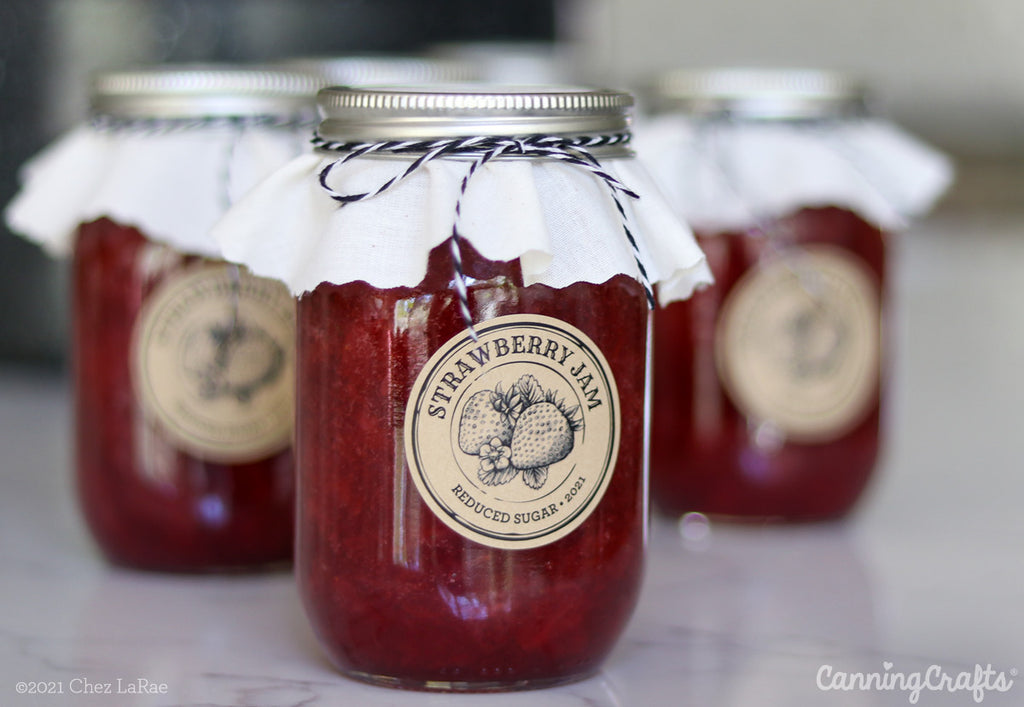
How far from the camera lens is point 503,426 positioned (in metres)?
0.69

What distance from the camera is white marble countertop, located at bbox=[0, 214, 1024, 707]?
0.75 metres

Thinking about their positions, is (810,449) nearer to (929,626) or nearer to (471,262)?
(929,626)

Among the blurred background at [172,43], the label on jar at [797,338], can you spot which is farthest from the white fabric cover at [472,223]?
the blurred background at [172,43]

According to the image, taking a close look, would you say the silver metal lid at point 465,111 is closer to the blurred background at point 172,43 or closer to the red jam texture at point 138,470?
the red jam texture at point 138,470

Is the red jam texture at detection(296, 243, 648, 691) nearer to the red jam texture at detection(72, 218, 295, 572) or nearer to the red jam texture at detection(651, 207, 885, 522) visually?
the red jam texture at detection(72, 218, 295, 572)

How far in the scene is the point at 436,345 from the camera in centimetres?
69

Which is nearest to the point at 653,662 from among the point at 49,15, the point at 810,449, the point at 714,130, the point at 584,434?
the point at 584,434

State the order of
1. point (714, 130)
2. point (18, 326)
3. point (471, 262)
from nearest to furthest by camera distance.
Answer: point (471, 262) < point (714, 130) < point (18, 326)

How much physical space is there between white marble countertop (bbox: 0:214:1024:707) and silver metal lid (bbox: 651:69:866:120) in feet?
1.00

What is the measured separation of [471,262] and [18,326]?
3.12ft

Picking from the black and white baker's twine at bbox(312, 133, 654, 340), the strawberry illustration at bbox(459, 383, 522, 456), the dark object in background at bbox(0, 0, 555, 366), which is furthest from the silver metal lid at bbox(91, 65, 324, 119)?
the dark object in background at bbox(0, 0, 555, 366)

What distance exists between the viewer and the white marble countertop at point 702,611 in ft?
2.48

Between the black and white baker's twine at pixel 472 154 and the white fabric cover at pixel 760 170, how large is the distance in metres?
0.29

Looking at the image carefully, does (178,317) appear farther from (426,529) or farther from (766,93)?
(766,93)
